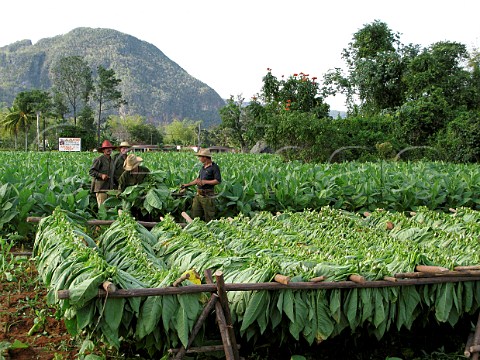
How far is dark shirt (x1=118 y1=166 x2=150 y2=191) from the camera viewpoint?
28.3 feet

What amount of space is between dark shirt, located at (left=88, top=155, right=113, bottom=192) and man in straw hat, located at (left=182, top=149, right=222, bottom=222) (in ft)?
4.51

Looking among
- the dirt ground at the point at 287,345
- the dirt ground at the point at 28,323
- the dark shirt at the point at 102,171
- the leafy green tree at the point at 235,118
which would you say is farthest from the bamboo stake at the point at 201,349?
the leafy green tree at the point at 235,118

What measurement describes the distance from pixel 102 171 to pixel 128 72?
147872mm

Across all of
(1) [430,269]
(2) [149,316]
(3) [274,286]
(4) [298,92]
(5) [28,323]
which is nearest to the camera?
(2) [149,316]

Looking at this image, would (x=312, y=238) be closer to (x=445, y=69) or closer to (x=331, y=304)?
(x=331, y=304)

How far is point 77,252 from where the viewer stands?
4066 mm

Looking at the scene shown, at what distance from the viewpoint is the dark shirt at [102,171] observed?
8898mm

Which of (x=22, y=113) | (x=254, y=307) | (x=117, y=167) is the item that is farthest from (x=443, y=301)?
(x=22, y=113)

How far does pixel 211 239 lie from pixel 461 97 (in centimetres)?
2575

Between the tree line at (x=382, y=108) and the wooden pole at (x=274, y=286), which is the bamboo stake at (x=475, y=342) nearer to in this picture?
the wooden pole at (x=274, y=286)

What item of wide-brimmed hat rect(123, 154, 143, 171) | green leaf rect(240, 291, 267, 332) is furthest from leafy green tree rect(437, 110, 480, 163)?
green leaf rect(240, 291, 267, 332)

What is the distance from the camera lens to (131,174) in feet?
28.6

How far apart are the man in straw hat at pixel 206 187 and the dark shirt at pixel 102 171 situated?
4.51ft

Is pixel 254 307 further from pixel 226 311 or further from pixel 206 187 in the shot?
pixel 206 187
